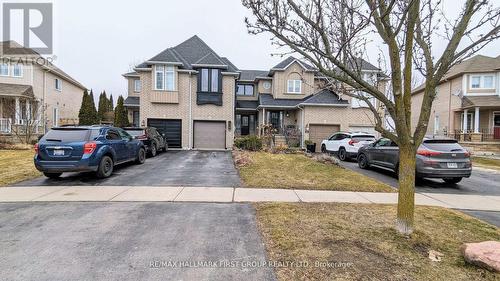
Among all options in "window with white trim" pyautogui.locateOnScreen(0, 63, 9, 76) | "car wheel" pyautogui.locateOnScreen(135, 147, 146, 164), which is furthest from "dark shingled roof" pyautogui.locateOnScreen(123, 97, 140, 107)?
"car wheel" pyautogui.locateOnScreen(135, 147, 146, 164)

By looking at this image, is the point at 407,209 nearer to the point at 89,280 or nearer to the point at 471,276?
the point at 471,276

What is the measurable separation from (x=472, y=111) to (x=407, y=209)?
27.8m

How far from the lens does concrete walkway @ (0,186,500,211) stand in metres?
6.89

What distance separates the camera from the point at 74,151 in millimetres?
8570

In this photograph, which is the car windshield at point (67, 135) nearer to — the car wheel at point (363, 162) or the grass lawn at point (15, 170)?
the grass lawn at point (15, 170)

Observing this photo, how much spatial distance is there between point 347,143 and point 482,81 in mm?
17813

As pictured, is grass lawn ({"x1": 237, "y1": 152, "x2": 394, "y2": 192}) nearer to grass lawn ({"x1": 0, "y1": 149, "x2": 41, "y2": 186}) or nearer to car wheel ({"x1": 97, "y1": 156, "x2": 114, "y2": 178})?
car wheel ({"x1": 97, "y1": 156, "x2": 114, "y2": 178})

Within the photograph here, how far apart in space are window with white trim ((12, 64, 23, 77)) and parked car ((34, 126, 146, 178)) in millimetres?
19252

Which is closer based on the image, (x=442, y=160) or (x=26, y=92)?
(x=442, y=160)

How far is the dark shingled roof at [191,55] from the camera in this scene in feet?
68.9

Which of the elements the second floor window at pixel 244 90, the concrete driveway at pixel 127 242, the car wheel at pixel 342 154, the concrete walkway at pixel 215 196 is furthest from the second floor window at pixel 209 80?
the concrete driveway at pixel 127 242

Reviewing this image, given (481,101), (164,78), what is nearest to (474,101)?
(481,101)

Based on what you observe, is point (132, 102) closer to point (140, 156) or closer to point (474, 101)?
point (140, 156)

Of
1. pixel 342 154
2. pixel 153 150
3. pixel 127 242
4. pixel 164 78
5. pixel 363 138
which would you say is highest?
pixel 164 78
